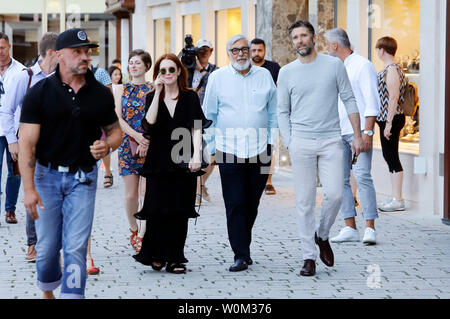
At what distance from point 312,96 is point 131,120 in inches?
73.5

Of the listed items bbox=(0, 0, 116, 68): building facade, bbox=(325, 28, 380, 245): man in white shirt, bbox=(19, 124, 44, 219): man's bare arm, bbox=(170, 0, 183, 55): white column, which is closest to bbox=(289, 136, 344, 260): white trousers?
bbox=(325, 28, 380, 245): man in white shirt

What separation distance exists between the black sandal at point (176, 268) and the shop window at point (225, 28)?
1198 centimetres

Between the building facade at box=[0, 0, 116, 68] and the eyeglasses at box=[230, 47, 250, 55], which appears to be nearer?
the eyeglasses at box=[230, 47, 250, 55]

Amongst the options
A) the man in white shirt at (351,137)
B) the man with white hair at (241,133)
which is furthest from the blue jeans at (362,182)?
the man with white hair at (241,133)

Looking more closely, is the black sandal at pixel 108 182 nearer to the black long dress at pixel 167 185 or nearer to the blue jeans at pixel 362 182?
the blue jeans at pixel 362 182

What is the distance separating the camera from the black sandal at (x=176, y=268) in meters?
8.30

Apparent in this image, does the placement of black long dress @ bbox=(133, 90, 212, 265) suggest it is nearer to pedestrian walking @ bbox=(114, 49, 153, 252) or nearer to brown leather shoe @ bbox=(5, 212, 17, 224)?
pedestrian walking @ bbox=(114, 49, 153, 252)

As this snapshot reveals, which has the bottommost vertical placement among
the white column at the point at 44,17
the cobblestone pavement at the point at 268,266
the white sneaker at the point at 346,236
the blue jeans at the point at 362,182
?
the cobblestone pavement at the point at 268,266

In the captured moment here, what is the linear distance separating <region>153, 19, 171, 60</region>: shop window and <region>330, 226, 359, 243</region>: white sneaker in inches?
669

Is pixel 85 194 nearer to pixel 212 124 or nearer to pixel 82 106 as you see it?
pixel 82 106

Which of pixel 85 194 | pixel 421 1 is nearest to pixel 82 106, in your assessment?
pixel 85 194

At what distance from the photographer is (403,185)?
1282cm

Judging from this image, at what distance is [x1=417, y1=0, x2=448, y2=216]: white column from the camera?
1170 centimetres
